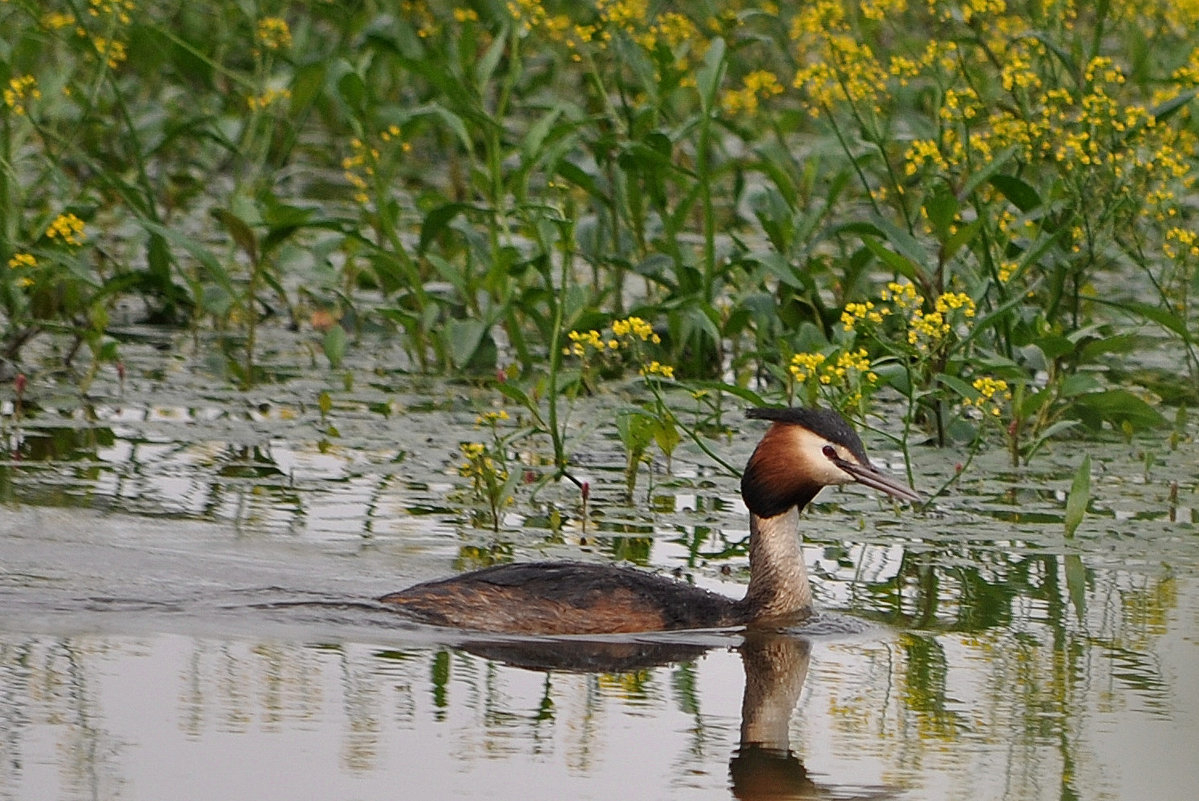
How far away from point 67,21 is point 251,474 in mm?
5068

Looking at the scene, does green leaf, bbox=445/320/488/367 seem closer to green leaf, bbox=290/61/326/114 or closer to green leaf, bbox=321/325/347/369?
green leaf, bbox=321/325/347/369

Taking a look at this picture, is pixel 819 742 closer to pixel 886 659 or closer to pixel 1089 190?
pixel 886 659

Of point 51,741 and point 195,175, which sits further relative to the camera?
point 195,175

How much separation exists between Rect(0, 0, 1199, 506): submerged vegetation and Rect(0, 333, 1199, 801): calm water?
0.33m

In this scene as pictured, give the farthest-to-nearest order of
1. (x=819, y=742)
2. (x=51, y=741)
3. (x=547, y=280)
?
(x=547, y=280) < (x=819, y=742) < (x=51, y=741)

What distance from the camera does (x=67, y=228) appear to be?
9812mm

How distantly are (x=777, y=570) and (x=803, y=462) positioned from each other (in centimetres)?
35

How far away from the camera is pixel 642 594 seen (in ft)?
22.4

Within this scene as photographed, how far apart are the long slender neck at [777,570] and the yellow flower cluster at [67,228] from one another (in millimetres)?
3829

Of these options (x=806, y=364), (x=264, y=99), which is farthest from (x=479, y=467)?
(x=264, y=99)

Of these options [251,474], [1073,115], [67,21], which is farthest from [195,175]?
[251,474]

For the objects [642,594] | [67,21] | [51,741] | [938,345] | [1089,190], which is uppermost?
[67,21]

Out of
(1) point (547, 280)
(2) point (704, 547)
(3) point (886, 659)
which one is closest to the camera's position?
(3) point (886, 659)

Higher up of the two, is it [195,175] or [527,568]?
[195,175]
